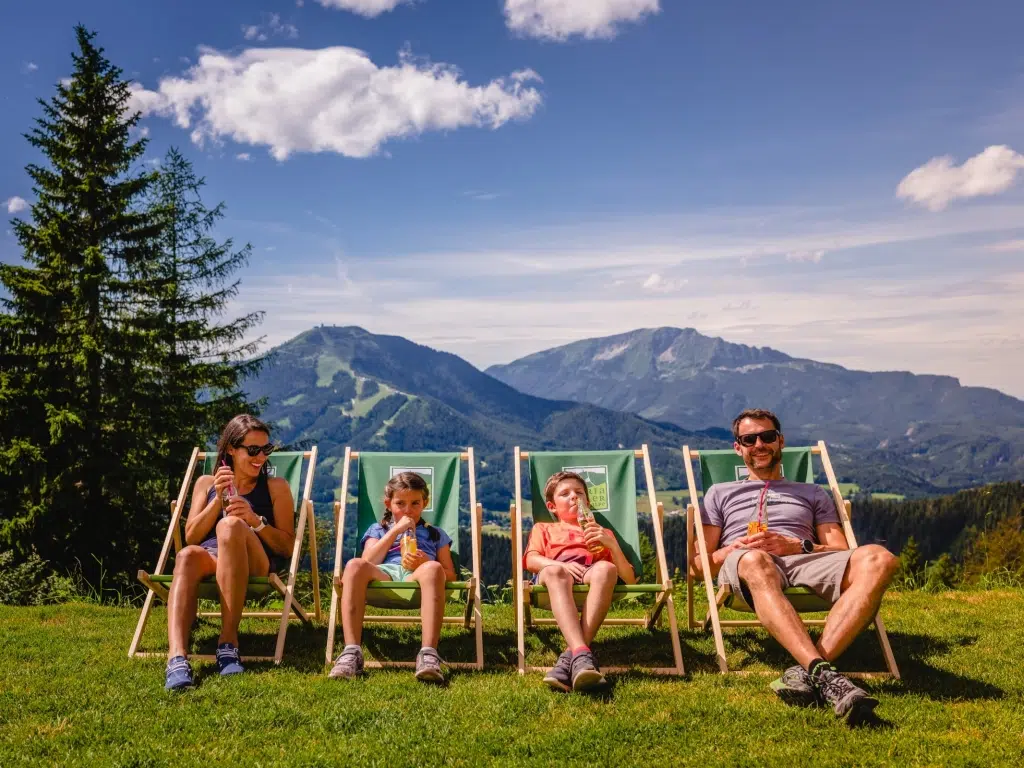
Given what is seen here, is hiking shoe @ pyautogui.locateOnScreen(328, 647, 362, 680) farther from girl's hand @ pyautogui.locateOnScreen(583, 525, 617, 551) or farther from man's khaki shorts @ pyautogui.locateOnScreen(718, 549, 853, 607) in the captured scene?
man's khaki shorts @ pyautogui.locateOnScreen(718, 549, 853, 607)

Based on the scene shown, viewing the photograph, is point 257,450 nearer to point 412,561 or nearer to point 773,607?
point 412,561

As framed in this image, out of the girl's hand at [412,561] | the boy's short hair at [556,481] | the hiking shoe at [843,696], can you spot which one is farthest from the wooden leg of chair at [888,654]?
the girl's hand at [412,561]

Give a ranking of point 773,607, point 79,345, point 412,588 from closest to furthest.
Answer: point 773,607
point 412,588
point 79,345

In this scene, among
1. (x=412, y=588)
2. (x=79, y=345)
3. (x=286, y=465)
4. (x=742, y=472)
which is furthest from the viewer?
(x=79, y=345)

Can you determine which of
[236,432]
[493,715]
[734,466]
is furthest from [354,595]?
[734,466]

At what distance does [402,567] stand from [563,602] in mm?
1052

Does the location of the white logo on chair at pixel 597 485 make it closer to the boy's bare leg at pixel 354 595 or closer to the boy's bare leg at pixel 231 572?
the boy's bare leg at pixel 354 595

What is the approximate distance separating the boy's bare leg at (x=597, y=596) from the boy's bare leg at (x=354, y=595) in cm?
119

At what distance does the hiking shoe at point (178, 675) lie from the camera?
389 cm

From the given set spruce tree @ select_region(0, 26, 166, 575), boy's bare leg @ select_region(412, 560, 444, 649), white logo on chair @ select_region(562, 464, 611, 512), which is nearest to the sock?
white logo on chair @ select_region(562, 464, 611, 512)

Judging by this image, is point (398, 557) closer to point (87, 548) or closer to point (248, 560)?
point (248, 560)

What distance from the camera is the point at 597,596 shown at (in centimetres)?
420

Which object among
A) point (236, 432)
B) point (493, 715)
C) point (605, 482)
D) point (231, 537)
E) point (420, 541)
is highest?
point (236, 432)

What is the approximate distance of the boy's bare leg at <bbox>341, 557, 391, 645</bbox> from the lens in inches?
169
